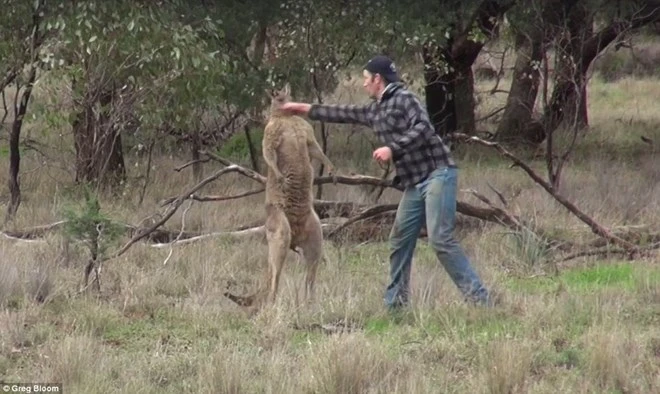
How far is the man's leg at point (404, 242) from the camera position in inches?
338

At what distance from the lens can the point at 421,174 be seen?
333 inches

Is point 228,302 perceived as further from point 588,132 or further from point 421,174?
point 588,132

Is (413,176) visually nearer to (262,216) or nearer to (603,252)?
(603,252)

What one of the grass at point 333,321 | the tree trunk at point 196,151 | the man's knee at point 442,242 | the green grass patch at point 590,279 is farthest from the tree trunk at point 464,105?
the man's knee at point 442,242

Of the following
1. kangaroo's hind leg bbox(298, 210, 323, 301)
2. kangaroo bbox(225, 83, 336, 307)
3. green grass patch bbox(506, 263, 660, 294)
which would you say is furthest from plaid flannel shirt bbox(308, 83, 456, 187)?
green grass patch bbox(506, 263, 660, 294)

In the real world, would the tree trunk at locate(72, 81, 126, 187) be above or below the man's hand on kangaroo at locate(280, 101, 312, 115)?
below

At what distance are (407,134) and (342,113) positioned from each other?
67 cm

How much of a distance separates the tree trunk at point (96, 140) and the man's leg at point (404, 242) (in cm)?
541

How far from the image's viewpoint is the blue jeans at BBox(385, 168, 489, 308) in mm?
8336

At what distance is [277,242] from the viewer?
8.85 m

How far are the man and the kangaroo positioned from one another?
479mm

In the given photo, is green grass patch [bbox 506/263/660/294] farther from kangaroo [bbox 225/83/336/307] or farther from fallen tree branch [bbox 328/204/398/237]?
fallen tree branch [bbox 328/204/398/237]

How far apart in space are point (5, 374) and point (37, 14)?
22.4 feet

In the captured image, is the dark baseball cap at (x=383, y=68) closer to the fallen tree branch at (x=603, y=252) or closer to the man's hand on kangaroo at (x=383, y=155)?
the man's hand on kangaroo at (x=383, y=155)
